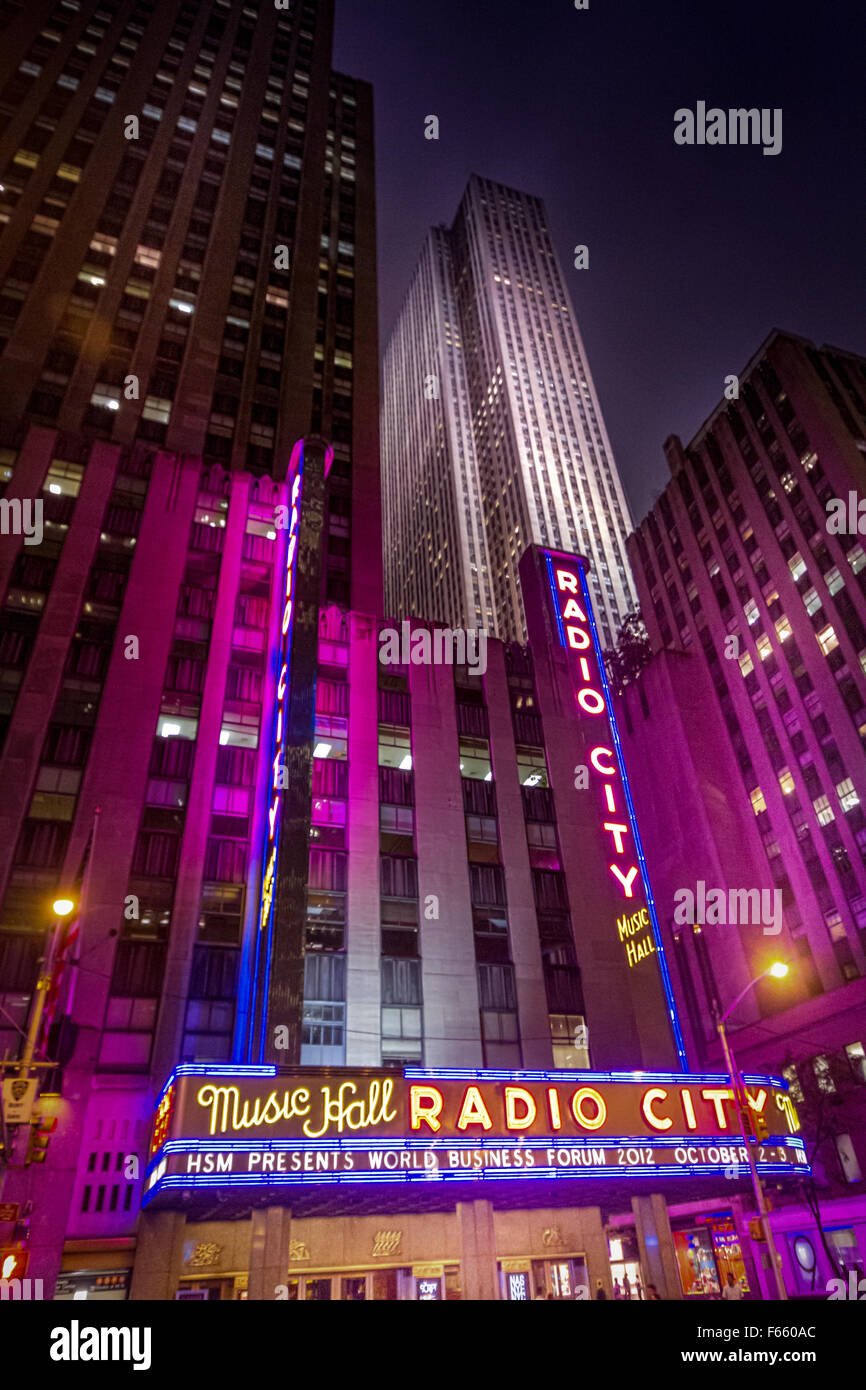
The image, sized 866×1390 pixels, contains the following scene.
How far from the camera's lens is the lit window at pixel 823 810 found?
59347 millimetres

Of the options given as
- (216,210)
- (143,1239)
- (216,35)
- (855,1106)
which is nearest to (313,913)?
(143,1239)

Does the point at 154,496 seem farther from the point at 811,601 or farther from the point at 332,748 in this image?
the point at 811,601

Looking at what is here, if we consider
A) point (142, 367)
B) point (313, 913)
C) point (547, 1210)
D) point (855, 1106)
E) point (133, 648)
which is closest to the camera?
point (547, 1210)

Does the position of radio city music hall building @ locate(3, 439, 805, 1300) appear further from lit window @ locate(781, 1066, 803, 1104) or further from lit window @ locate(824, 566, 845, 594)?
lit window @ locate(824, 566, 845, 594)

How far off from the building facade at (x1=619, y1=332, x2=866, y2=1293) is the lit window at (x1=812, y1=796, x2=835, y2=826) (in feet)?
0.42

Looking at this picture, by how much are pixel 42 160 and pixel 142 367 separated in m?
24.2

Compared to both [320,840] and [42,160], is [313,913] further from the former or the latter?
[42,160]

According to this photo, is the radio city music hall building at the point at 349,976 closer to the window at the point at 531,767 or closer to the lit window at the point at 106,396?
the window at the point at 531,767

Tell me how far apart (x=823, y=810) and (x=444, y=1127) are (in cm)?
4509

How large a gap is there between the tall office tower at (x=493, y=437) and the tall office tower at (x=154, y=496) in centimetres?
6101

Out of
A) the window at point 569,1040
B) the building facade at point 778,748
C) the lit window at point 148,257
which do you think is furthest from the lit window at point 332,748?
the lit window at point 148,257

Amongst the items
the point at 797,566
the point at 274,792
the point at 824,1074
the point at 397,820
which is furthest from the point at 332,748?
the point at 797,566

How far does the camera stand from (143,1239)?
27.8 m

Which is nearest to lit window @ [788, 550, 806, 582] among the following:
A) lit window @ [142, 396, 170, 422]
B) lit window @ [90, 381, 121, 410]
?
lit window @ [142, 396, 170, 422]
